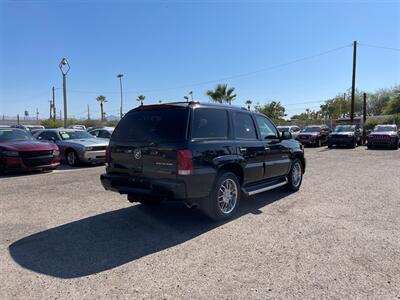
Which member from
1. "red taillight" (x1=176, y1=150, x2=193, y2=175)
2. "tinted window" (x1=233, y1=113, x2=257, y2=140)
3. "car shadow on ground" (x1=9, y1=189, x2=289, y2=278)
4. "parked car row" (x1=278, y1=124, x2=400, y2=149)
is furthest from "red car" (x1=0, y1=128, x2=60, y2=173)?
"parked car row" (x1=278, y1=124, x2=400, y2=149)

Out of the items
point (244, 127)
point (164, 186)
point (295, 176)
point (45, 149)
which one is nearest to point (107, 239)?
point (164, 186)

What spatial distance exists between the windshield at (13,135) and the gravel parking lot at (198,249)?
14.6 feet

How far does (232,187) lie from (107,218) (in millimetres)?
2211

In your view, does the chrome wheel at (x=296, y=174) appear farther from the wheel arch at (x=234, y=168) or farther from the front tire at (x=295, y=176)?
the wheel arch at (x=234, y=168)

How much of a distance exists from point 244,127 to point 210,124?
1.06 m

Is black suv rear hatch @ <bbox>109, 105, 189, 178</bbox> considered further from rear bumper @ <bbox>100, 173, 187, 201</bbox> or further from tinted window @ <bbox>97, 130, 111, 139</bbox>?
tinted window @ <bbox>97, 130, 111, 139</bbox>

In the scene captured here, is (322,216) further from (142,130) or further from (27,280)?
(27,280)

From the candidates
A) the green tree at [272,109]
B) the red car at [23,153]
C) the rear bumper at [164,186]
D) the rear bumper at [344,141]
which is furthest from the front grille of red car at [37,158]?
the green tree at [272,109]

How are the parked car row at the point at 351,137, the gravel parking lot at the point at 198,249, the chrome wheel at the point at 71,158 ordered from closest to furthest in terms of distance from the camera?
the gravel parking lot at the point at 198,249 < the chrome wheel at the point at 71,158 < the parked car row at the point at 351,137

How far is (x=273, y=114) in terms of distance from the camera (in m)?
68.9

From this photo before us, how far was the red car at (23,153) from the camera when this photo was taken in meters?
9.87

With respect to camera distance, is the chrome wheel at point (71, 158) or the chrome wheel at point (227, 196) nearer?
the chrome wheel at point (227, 196)

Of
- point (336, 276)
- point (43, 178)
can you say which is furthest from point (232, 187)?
point (43, 178)

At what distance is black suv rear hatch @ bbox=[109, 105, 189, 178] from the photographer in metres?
4.78
